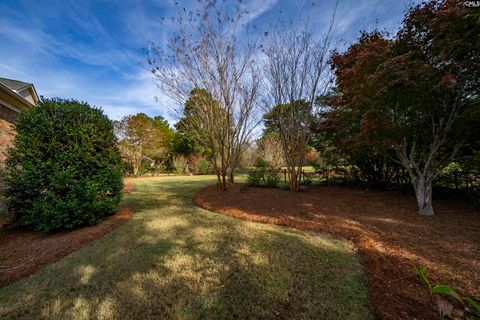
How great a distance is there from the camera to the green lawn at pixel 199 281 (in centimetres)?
172

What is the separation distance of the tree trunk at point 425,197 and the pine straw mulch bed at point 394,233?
0.17 meters

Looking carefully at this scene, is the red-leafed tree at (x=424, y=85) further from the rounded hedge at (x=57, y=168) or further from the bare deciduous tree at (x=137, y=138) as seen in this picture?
the bare deciduous tree at (x=137, y=138)

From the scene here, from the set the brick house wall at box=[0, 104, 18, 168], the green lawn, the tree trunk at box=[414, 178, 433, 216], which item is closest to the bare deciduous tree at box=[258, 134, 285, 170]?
the tree trunk at box=[414, 178, 433, 216]

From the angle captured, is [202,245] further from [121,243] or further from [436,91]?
[436,91]

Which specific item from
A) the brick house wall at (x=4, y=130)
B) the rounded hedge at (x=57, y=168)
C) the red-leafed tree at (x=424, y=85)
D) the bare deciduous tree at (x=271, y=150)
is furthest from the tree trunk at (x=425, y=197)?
the brick house wall at (x=4, y=130)

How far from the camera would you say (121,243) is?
3.04 meters

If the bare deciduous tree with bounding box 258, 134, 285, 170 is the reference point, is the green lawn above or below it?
below

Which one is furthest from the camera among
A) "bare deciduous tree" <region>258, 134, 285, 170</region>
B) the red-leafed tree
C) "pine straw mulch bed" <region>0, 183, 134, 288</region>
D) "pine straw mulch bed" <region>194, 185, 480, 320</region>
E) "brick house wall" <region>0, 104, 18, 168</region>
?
"bare deciduous tree" <region>258, 134, 285, 170</region>

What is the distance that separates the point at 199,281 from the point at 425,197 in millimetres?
5048

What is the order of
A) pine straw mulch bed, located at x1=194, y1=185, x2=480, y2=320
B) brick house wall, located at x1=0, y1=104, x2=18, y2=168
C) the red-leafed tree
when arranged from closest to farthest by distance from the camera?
pine straw mulch bed, located at x1=194, y1=185, x2=480, y2=320 < the red-leafed tree < brick house wall, located at x1=0, y1=104, x2=18, y2=168

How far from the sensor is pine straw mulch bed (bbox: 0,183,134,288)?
8.04 ft

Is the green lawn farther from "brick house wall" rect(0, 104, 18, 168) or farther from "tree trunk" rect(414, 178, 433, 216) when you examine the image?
"brick house wall" rect(0, 104, 18, 168)

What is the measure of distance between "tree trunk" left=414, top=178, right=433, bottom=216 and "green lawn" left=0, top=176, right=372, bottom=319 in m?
2.75

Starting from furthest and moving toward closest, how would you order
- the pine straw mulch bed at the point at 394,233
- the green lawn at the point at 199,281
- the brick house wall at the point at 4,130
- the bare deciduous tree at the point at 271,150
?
the bare deciduous tree at the point at 271,150 < the brick house wall at the point at 4,130 < the pine straw mulch bed at the point at 394,233 < the green lawn at the point at 199,281
